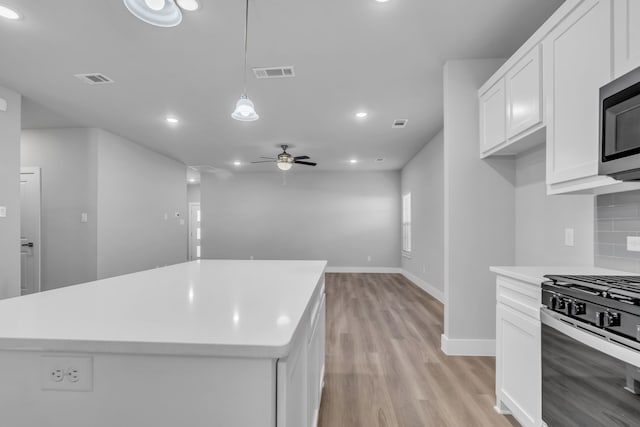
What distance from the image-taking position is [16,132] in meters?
3.74

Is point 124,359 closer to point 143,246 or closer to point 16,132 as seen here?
point 16,132

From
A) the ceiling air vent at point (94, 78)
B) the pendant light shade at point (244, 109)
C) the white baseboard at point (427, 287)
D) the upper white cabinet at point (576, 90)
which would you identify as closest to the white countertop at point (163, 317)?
the pendant light shade at point (244, 109)

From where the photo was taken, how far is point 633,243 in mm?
1714

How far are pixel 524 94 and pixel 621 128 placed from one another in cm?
96

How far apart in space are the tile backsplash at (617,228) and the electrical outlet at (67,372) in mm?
2485

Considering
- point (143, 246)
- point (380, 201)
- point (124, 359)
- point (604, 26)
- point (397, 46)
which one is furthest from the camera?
point (380, 201)

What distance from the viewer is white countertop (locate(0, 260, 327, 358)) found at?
31.7 inches

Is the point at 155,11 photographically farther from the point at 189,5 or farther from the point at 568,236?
the point at 568,236

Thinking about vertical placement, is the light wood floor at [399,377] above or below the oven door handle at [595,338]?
below

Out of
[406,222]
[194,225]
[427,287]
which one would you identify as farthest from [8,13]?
[194,225]

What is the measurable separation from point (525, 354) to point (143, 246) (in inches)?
249

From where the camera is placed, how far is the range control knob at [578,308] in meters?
1.24

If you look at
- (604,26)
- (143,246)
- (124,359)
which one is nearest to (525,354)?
(604,26)

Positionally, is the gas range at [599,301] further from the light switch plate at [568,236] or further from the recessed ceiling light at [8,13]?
the recessed ceiling light at [8,13]
